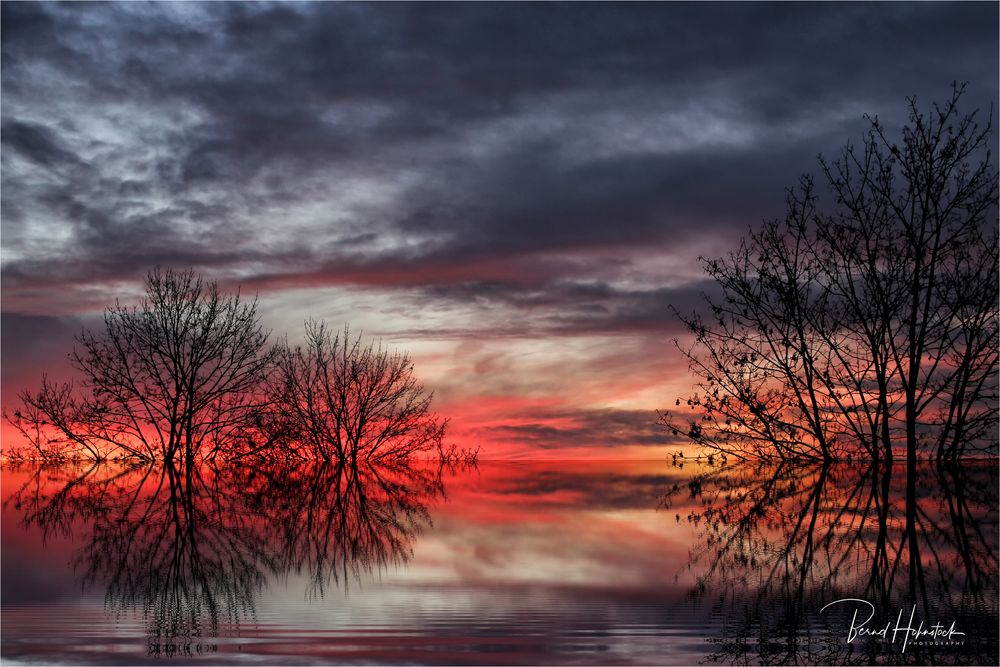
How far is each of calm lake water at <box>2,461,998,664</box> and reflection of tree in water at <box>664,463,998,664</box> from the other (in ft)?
0.08

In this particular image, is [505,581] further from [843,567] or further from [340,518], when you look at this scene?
[340,518]

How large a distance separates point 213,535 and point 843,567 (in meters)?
5.85

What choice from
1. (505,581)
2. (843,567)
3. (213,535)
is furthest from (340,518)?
(843,567)

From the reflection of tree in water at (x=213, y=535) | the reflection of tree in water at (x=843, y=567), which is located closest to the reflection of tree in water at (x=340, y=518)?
the reflection of tree in water at (x=213, y=535)

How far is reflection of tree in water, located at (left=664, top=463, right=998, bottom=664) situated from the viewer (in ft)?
13.8

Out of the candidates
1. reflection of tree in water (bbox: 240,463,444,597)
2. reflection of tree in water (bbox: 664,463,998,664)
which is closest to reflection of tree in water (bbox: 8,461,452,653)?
reflection of tree in water (bbox: 240,463,444,597)

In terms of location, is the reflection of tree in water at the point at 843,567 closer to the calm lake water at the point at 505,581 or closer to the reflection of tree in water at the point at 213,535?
the calm lake water at the point at 505,581

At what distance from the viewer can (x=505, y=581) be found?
6215mm

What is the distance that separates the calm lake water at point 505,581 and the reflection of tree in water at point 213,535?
4 cm

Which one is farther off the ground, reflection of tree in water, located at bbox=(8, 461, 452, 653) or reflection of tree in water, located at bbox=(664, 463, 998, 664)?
reflection of tree in water, located at bbox=(8, 461, 452, 653)

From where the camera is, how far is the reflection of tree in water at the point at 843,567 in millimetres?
4215

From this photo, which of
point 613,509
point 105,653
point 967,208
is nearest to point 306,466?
point 613,509

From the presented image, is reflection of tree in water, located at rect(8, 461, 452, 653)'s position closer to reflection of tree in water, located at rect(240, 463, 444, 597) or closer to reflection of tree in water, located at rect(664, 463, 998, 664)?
reflection of tree in water, located at rect(240, 463, 444, 597)

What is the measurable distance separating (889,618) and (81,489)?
15.2 metres
